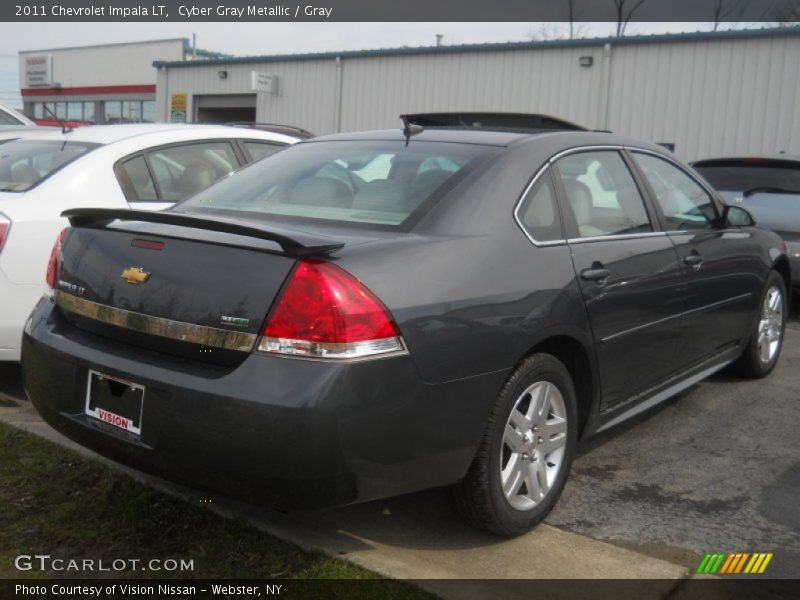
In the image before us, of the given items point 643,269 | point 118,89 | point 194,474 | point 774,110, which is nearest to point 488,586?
point 194,474

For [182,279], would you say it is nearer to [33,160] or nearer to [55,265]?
[55,265]

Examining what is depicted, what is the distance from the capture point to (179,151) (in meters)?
5.70

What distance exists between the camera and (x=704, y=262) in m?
4.41

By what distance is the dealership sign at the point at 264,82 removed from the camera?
23.0 meters

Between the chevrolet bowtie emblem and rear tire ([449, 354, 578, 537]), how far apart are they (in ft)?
4.17

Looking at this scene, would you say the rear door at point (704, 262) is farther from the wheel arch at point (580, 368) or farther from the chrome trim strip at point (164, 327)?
the chrome trim strip at point (164, 327)

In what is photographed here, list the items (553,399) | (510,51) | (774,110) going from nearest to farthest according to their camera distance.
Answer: (553,399) < (774,110) < (510,51)

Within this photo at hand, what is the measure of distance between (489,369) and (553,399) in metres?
0.52

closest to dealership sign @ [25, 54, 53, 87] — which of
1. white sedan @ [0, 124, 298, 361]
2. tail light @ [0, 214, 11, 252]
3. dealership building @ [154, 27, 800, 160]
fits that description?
dealership building @ [154, 27, 800, 160]

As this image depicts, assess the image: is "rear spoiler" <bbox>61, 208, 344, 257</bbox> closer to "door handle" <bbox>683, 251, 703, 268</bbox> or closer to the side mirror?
"door handle" <bbox>683, 251, 703, 268</bbox>

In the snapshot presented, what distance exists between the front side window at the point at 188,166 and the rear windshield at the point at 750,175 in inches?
181

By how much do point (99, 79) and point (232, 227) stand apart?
147 ft

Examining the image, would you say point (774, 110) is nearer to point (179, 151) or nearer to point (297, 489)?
point (179, 151)
